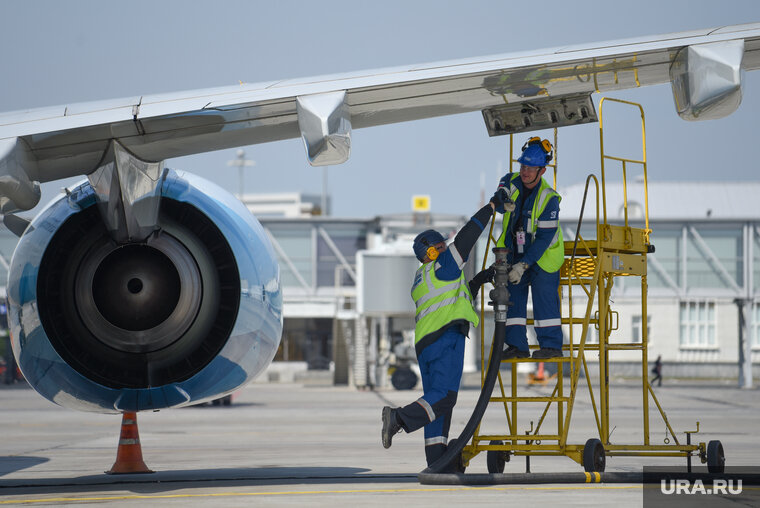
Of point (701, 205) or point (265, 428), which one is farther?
point (701, 205)

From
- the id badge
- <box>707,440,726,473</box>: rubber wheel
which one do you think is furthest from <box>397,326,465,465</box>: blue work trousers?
<box>707,440,726,473</box>: rubber wheel

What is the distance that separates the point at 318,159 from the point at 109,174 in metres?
2.59

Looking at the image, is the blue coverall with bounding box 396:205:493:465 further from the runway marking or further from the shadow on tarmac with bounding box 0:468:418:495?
the runway marking

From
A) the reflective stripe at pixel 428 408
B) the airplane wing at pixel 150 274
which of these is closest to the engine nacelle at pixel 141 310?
the airplane wing at pixel 150 274

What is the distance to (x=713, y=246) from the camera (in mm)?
54062

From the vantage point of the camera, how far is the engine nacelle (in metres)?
9.84

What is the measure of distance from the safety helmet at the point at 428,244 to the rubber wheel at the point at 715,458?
340cm

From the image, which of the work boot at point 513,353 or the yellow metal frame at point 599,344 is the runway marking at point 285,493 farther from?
the work boot at point 513,353

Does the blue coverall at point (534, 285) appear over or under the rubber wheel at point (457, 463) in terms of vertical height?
over

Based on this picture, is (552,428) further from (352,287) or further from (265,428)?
(352,287)

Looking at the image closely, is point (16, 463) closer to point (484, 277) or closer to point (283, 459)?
point (283, 459)

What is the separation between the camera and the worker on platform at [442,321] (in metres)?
10.1

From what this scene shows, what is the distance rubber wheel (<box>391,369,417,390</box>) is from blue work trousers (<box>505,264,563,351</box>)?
110ft

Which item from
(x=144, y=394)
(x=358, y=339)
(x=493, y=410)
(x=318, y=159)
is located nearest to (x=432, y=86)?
(x=318, y=159)
